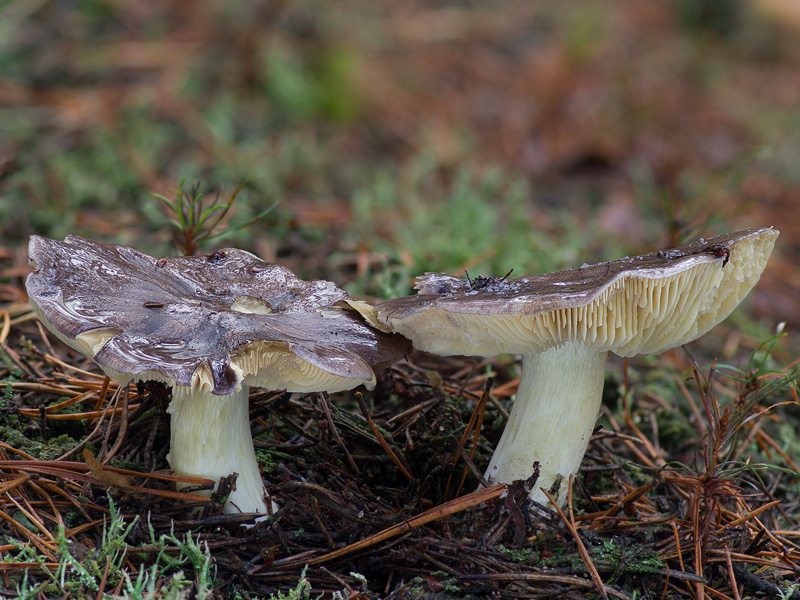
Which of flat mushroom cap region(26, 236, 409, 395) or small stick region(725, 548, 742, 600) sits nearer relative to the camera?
flat mushroom cap region(26, 236, 409, 395)

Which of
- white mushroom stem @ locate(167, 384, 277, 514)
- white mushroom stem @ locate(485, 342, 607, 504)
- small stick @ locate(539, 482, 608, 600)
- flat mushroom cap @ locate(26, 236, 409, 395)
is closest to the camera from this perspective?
flat mushroom cap @ locate(26, 236, 409, 395)

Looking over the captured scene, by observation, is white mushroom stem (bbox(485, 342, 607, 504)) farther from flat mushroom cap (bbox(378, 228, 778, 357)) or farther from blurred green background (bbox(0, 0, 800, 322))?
blurred green background (bbox(0, 0, 800, 322))

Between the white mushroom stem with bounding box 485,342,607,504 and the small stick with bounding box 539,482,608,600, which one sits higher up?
the white mushroom stem with bounding box 485,342,607,504

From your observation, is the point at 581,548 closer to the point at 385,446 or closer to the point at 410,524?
the point at 410,524

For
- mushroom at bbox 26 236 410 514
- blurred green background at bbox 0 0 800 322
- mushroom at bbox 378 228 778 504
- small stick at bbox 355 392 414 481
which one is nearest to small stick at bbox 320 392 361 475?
small stick at bbox 355 392 414 481

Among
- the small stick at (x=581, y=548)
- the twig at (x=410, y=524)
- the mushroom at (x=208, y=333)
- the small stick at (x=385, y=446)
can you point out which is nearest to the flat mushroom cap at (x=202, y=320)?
the mushroom at (x=208, y=333)

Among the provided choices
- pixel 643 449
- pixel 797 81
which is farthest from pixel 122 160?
pixel 797 81

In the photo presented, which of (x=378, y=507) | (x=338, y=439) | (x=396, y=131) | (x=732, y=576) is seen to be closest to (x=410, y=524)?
(x=378, y=507)

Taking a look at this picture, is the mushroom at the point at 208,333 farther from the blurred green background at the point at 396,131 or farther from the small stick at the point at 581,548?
the blurred green background at the point at 396,131

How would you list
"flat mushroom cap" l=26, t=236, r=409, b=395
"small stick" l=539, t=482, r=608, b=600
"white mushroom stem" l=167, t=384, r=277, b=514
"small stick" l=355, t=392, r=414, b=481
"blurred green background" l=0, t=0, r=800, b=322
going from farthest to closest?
"blurred green background" l=0, t=0, r=800, b=322 → "small stick" l=355, t=392, r=414, b=481 → "white mushroom stem" l=167, t=384, r=277, b=514 → "small stick" l=539, t=482, r=608, b=600 → "flat mushroom cap" l=26, t=236, r=409, b=395
